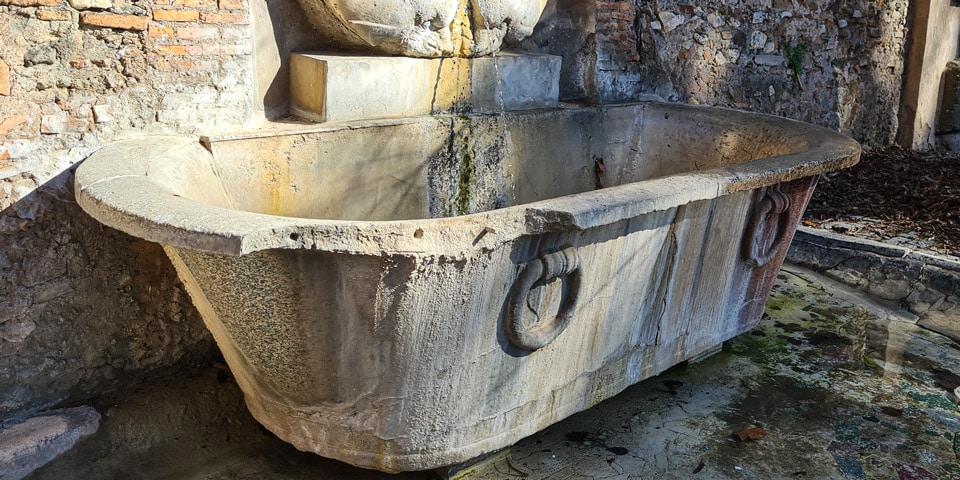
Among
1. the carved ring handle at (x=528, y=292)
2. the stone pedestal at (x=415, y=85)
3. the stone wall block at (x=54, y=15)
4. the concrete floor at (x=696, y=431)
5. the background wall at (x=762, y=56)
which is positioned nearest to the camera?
the carved ring handle at (x=528, y=292)

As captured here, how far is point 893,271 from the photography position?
13.8 feet

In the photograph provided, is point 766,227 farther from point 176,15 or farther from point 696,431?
point 176,15

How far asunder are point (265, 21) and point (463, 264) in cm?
152

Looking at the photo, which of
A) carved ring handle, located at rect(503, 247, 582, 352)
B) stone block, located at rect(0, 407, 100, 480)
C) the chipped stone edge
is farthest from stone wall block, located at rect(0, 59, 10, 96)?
the chipped stone edge

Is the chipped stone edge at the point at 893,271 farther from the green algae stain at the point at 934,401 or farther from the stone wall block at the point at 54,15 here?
the stone wall block at the point at 54,15

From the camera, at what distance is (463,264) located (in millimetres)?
2074

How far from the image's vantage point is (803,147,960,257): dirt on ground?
474 cm

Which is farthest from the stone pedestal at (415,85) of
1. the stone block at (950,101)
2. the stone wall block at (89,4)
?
the stone block at (950,101)

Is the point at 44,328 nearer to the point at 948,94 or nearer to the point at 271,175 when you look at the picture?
the point at 271,175

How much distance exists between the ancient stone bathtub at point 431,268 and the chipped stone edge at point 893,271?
1.14 m

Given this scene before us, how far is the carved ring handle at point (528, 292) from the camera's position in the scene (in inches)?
88.0

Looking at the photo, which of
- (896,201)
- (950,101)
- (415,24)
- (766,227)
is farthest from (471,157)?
(950,101)

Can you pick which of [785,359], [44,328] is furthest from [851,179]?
[44,328]

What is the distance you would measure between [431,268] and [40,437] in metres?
1.28
